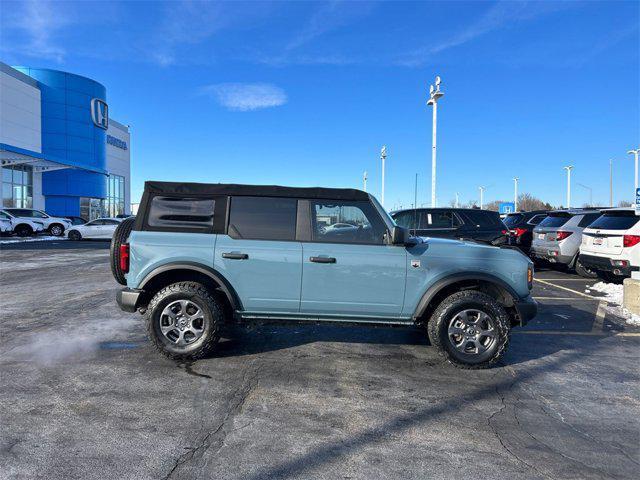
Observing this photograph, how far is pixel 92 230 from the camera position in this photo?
24.2 m

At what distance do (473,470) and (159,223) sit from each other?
3.87m

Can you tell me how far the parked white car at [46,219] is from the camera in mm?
26422

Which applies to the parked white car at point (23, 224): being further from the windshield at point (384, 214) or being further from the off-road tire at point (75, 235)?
the windshield at point (384, 214)

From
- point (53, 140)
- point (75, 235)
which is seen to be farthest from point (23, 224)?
point (53, 140)

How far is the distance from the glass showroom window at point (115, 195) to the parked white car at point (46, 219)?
2068 cm

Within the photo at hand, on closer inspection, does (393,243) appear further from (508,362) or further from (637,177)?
(637,177)

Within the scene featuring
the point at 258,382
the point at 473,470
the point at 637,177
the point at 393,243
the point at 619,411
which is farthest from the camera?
the point at 637,177

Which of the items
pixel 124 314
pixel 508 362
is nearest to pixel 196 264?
pixel 124 314

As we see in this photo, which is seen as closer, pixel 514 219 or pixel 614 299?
pixel 614 299

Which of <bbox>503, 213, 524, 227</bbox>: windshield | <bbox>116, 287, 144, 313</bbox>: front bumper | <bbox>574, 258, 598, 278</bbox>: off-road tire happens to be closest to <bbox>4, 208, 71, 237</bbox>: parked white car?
<bbox>503, 213, 524, 227</bbox>: windshield

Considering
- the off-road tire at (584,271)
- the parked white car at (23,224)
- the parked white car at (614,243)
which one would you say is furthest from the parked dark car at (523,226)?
the parked white car at (23,224)

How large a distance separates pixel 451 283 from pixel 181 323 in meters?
2.95

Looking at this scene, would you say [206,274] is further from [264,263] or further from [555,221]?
[555,221]

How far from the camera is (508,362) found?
4.99 meters
